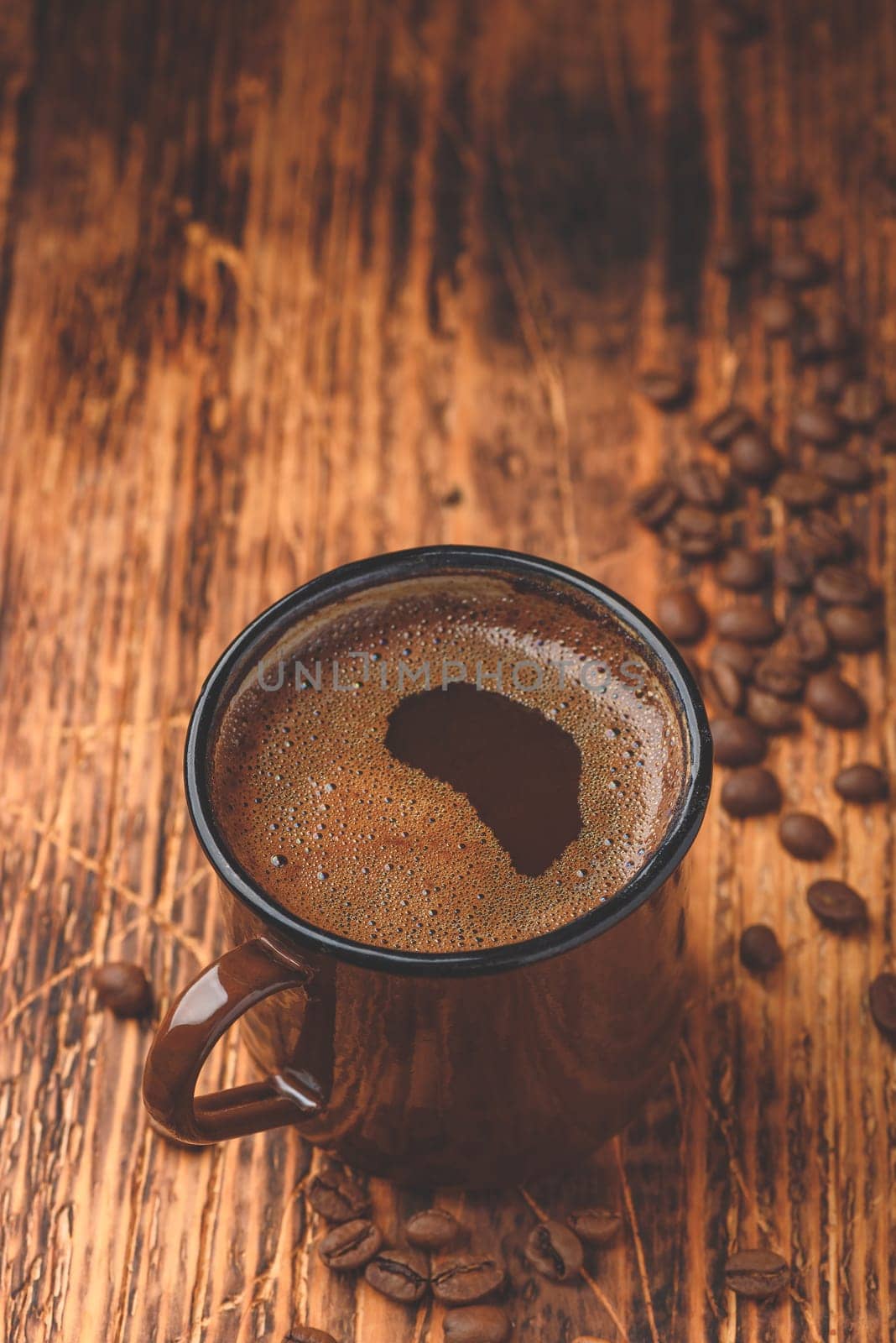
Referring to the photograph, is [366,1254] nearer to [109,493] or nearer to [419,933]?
[419,933]

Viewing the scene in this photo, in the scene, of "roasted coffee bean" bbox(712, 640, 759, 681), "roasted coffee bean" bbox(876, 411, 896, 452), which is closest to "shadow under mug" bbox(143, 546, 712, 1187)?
"roasted coffee bean" bbox(712, 640, 759, 681)

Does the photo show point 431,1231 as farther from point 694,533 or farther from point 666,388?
point 666,388

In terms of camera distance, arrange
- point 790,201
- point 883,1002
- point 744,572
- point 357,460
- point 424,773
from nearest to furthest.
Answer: point 424,773, point 883,1002, point 744,572, point 357,460, point 790,201

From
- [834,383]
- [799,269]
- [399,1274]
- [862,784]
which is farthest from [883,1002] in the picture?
[799,269]

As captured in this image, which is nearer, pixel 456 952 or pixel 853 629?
pixel 456 952

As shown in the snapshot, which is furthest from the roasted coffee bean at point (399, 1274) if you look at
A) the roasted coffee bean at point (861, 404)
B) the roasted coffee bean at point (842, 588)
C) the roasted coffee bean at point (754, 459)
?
the roasted coffee bean at point (861, 404)

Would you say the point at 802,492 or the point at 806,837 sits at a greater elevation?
the point at 802,492
